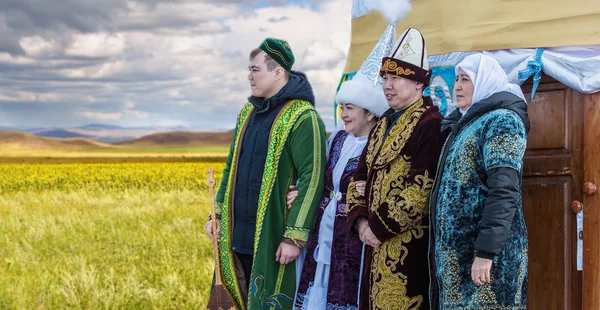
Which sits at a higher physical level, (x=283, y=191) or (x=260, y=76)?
(x=260, y=76)

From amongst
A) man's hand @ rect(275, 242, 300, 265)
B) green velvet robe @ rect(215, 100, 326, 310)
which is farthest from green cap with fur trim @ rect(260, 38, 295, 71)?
man's hand @ rect(275, 242, 300, 265)

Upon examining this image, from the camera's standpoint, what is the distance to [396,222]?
3389 millimetres

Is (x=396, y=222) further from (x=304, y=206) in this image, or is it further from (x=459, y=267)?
(x=304, y=206)

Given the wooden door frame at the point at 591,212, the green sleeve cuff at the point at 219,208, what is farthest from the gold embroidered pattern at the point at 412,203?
the green sleeve cuff at the point at 219,208

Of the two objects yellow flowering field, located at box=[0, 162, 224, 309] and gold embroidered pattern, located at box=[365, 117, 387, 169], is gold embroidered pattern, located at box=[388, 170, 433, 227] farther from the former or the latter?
yellow flowering field, located at box=[0, 162, 224, 309]

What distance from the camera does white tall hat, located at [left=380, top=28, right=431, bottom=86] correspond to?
3.55 metres

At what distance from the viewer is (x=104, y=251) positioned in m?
9.37

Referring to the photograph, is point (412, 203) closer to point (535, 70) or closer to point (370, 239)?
point (370, 239)

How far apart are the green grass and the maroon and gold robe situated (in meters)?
3.61

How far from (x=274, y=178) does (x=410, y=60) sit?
1068 millimetres

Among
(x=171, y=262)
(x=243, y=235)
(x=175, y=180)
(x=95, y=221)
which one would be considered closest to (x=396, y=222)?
(x=243, y=235)

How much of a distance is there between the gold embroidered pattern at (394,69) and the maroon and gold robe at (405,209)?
17cm

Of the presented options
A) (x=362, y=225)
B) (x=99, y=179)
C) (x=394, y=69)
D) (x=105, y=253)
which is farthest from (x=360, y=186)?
(x=99, y=179)

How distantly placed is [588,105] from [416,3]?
4.50 ft
